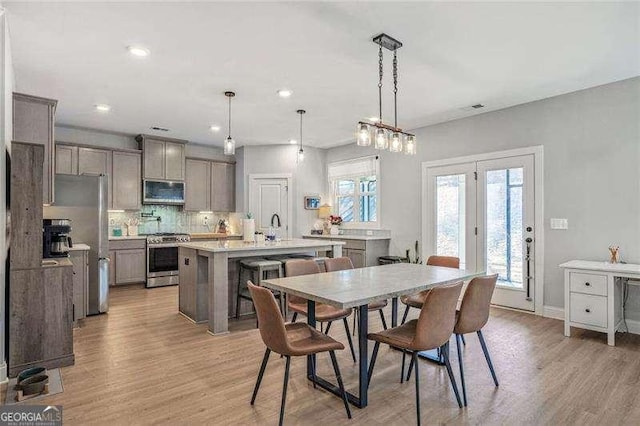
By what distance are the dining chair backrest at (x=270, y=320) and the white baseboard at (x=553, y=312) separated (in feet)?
12.4

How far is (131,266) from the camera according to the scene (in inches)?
247

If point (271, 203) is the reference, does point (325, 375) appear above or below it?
below

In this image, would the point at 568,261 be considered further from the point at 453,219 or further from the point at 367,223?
the point at 367,223

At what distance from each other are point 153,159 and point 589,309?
6736 millimetres

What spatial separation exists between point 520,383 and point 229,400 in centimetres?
210

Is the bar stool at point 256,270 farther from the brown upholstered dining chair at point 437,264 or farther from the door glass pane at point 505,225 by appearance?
the door glass pane at point 505,225

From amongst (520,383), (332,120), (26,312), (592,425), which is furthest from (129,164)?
(592,425)

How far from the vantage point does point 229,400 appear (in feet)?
8.09

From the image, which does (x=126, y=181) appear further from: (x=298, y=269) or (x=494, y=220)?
(x=494, y=220)

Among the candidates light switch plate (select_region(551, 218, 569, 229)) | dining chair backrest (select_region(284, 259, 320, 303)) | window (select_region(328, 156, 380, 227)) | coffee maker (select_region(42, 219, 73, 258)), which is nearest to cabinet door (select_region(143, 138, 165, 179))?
coffee maker (select_region(42, 219, 73, 258))

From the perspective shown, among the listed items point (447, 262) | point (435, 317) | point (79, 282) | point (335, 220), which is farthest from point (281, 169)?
point (435, 317)

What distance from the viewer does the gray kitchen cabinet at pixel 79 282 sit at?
4.26m

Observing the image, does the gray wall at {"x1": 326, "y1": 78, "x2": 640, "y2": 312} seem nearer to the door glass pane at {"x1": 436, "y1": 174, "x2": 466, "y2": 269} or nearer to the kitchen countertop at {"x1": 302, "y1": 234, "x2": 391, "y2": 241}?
the door glass pane at {"x1": 436, "y1": 174, "x2": 466, "y2": 269}

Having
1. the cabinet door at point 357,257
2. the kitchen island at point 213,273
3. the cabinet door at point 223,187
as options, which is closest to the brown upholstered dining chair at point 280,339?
the kitchen island at point 213,273
